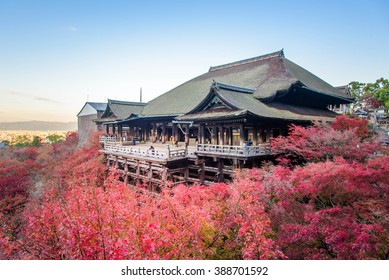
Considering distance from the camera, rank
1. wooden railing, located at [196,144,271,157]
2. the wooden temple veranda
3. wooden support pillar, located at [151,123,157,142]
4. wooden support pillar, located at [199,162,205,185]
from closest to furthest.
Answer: wooden railing, located at [196,144,271,157] < the wooden temple veranda < wooden support pillar, located at [199,162,205,185] < wooden support pillar, located at [151,123,157,142]

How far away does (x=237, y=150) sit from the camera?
11.9m

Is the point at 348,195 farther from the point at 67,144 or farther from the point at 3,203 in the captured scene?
the point at 67,144

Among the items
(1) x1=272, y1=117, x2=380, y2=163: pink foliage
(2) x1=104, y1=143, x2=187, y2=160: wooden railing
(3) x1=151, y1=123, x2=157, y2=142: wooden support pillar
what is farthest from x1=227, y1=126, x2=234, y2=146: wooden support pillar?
(3) x1=151, y1=123, x2=157, y2=142: wooden support pillar

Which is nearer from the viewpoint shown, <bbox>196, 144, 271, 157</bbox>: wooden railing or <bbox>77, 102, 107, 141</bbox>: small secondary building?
<bbox>196, 144, 271, 157</bbox>: wooden railing

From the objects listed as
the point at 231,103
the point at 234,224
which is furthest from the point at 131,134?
the point at 234,224

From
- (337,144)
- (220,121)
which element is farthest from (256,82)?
(337,144)

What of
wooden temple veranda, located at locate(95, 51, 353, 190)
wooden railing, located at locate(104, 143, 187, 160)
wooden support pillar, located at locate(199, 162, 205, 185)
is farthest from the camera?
wooden support pillar, located at locate(199, 162, 205, 185)

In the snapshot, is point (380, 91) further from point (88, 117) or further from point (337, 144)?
point (88, 117)

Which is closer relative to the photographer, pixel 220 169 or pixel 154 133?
Result: pixel 220 169

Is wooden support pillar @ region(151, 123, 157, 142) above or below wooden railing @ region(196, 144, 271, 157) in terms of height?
above

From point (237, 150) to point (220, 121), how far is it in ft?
8.15

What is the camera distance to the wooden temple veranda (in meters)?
12.9

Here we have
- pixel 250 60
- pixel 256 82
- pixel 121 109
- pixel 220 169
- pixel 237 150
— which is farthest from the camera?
pixel 121 109

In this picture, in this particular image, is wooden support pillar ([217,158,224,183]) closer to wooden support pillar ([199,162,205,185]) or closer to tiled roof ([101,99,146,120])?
wooden support pillar ([199,162,205,185])
